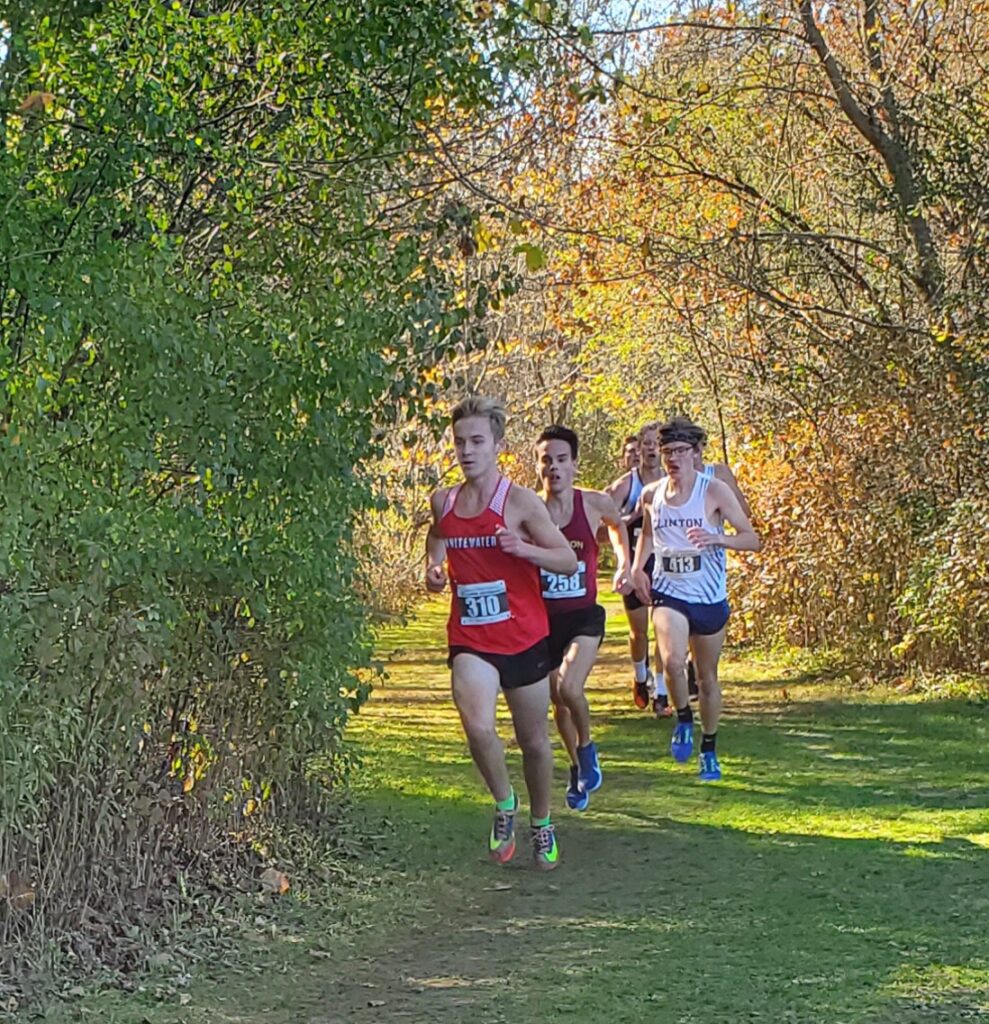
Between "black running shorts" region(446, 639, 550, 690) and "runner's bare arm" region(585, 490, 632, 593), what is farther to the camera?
"runner's bare arm" region(585, 490, 632, 593)

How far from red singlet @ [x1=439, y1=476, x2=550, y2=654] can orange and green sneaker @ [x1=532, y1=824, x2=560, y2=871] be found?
3.00 feet

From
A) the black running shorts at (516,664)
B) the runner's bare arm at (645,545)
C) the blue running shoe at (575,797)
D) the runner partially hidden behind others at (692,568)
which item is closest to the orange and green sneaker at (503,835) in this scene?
the black running shorts at (516,664)

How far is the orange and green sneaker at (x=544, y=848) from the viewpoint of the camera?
7.01 m

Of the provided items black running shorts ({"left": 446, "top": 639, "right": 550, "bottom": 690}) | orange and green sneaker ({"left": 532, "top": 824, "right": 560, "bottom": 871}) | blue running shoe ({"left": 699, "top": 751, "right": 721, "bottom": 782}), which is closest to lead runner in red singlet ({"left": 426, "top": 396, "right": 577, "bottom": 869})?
black running shorts ({"left": 446, "top": 639, "right": 550, "bottom": 690})

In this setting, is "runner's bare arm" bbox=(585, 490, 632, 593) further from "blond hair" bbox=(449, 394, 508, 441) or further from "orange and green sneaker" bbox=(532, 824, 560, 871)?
"orange and green sneaker" bbox=(532, 824, 560, 871)

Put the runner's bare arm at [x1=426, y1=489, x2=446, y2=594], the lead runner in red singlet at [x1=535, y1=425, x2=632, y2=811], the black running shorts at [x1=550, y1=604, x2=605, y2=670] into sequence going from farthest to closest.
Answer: the black running shorts at [x1=550, y1=604, x2=605, y2=670] < the lead runner in red singlet at [x1=535, y1=425, x2=632, y2=811] < the runner's bare arm at [x1=426, y1=489, x2=446, y2=594]

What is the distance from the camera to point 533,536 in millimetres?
6801

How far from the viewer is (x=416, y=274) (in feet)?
22.2

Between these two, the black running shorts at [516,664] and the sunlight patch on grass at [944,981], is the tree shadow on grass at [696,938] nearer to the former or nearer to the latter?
the sunlight patch on grass at [944,981]

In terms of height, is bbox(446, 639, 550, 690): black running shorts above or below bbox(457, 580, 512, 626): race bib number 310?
below

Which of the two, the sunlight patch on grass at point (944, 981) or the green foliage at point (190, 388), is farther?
the sunlight patch on grass at point (944, 981)

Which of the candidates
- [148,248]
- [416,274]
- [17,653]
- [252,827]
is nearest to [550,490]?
[416,274]

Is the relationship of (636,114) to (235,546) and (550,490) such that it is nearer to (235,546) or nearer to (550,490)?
(550,490)

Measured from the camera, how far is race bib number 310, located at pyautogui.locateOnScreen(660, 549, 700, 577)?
339 inches
